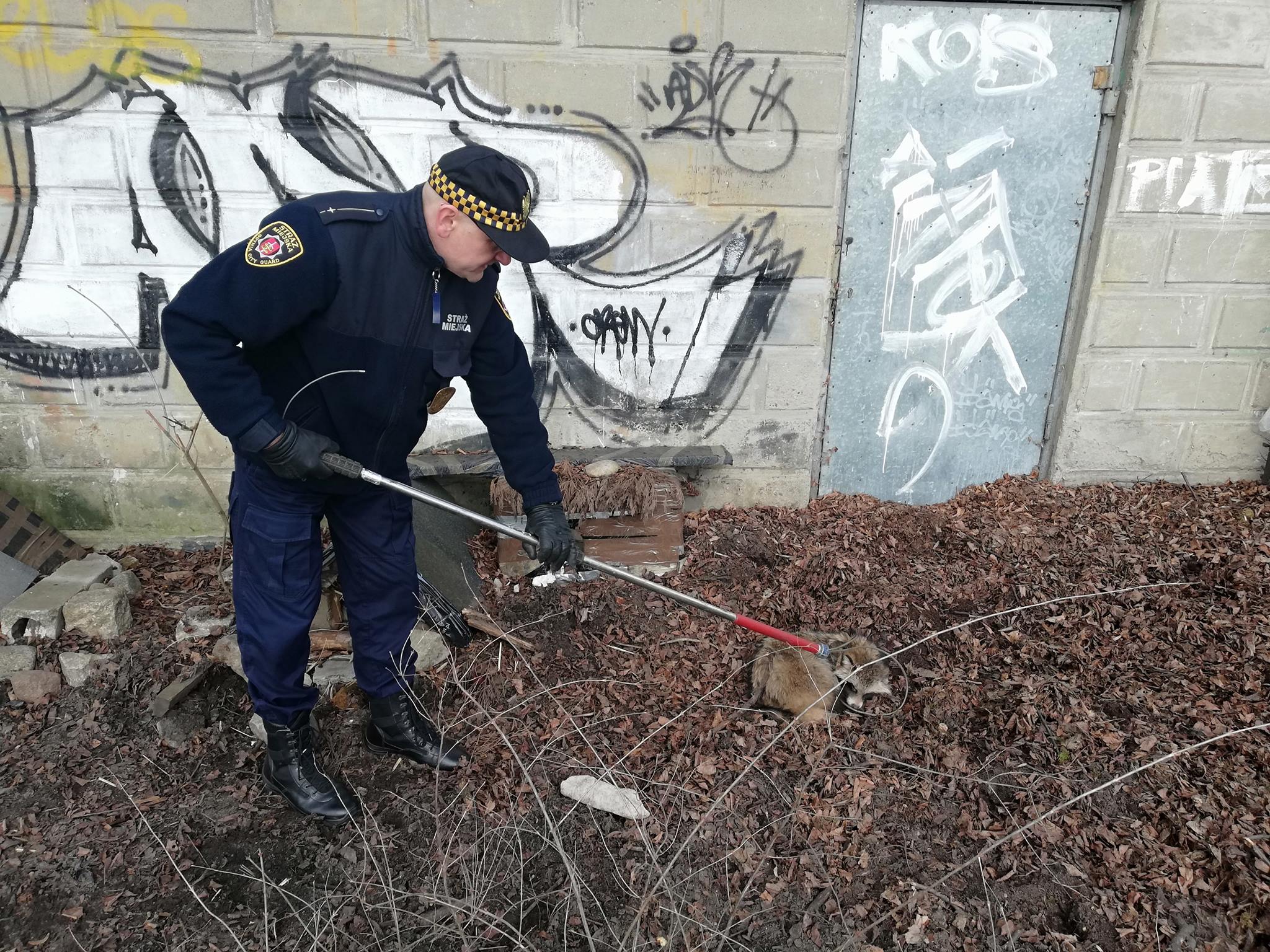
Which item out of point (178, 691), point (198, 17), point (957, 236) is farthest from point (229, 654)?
point (957, 236)

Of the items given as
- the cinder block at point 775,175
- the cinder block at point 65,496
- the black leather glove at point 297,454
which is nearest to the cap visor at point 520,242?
the black leather glove at point 297,454

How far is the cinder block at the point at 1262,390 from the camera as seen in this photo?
14.6 feet

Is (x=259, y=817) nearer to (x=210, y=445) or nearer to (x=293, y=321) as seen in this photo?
(x=293, y=321)

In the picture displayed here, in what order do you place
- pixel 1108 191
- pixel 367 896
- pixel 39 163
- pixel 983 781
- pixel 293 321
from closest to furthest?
1. pixel 293 321
2. pixel 367 896
3. pixel 983 781
4. pixel 39 163
5. pixel 1108 191

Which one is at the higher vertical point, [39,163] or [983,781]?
[39,163]

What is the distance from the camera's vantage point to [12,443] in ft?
13.5

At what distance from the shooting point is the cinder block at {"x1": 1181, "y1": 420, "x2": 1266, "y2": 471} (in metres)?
4.56

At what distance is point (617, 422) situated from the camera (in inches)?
172

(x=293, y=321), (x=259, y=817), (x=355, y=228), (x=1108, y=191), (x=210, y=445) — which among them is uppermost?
(x=1108, y=191)

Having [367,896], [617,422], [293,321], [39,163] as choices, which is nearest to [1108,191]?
[617,422]

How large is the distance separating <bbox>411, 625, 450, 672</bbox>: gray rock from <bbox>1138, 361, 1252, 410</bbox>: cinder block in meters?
4.13

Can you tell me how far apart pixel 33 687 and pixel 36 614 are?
15.5 inches

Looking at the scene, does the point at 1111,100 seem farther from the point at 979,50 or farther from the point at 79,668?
the point at 79,668

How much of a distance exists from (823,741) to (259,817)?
2055 mm
